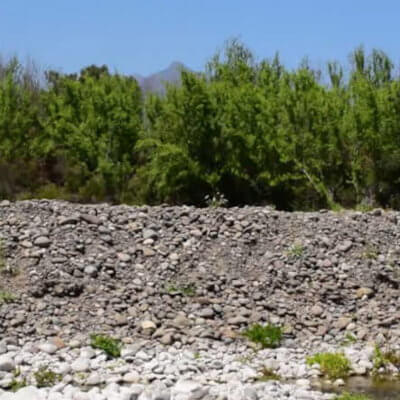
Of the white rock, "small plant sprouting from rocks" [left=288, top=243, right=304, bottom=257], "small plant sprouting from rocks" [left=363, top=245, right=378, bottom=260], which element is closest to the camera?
the white rock

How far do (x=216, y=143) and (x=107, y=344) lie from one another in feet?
43.5

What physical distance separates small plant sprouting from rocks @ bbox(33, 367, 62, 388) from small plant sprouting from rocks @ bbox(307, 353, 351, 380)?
11.2ft

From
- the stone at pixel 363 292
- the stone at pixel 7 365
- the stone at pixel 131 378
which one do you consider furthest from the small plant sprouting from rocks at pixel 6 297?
the stone at pixel 363 292

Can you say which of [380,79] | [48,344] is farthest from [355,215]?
[380,79]

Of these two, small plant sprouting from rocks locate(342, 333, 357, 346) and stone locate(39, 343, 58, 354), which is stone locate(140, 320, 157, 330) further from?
small plant sprouting from rocks locate(342, 333, 357, 346)

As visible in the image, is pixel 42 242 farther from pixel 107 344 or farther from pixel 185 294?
pixel 107 344

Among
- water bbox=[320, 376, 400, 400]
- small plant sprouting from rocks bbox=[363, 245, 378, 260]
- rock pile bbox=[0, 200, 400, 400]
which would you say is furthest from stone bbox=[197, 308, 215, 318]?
small plant sprouting from rocks bbox=[363, 245, 378, 260]

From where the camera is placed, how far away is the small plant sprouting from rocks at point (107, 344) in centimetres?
1067

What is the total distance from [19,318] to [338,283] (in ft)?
16.9

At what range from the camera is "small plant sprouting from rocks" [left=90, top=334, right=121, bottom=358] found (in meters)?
10.7

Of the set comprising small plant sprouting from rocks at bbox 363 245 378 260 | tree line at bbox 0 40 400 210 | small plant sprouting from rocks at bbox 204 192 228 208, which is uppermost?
tree line at bbox 0 40 400 210

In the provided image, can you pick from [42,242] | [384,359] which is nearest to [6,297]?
[42,242]

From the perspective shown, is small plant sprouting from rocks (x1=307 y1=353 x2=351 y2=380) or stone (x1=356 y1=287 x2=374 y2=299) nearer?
small plant sprouting from rocks (x1=307 y1=353 x2=351 y2=380)

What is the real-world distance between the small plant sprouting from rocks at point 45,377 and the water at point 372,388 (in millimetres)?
3334
